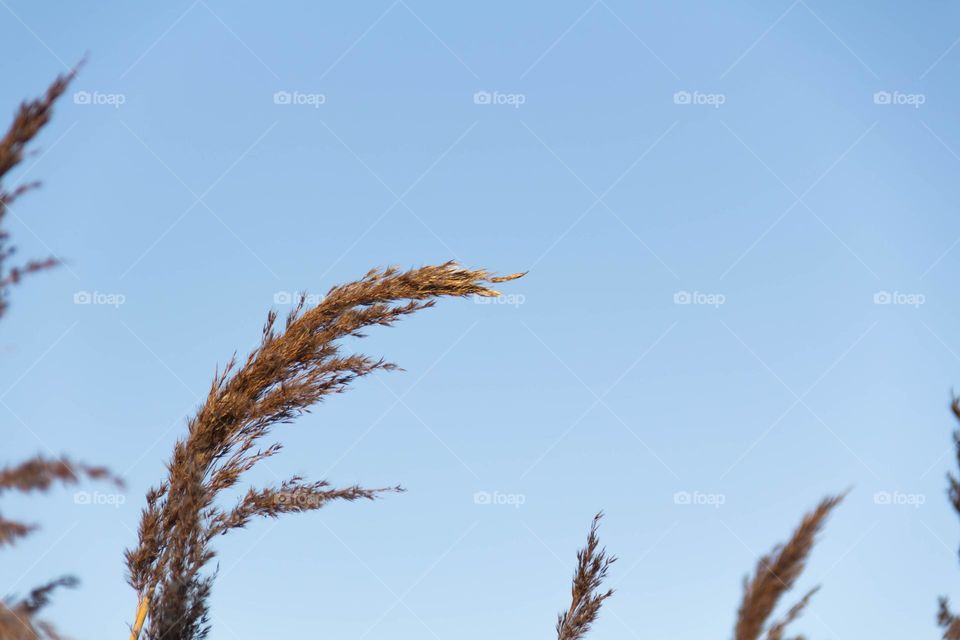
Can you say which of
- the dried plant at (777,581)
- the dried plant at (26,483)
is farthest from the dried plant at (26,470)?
the dried plant at (777,581)

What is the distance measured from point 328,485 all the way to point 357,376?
47cm

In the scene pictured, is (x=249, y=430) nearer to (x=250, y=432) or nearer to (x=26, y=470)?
(x=250, y=432)

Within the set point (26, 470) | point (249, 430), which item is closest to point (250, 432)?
point (249, 430)

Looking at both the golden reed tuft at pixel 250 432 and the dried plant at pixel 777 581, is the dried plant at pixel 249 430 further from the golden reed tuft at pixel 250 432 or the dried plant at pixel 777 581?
the dried plant at pixel 777 581

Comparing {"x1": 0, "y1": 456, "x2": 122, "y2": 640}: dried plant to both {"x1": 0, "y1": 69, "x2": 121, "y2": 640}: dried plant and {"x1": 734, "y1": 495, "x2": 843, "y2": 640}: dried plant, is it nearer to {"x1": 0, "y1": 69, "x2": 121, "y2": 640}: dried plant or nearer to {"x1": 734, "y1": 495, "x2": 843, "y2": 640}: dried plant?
{"x1": 0, "y1": 69, "x2": 121, "y2": 640}: dried plant

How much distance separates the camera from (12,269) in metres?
2.67

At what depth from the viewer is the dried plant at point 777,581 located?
2520mm

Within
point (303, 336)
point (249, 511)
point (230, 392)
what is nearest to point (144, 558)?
point (249, 511)

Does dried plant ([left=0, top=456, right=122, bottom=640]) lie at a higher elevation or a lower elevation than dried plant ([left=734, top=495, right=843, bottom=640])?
lower

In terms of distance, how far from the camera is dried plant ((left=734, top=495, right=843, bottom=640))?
99.2 inches

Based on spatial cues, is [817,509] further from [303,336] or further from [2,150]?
[2,150]

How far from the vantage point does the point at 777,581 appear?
2.57 m

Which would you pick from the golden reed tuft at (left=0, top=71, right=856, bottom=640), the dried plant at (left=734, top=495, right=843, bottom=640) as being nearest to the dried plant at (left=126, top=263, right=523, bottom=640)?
the golden reed tuft at (left=0, top=71, right=856, bottom=640)

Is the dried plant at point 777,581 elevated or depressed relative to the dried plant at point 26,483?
elevated
